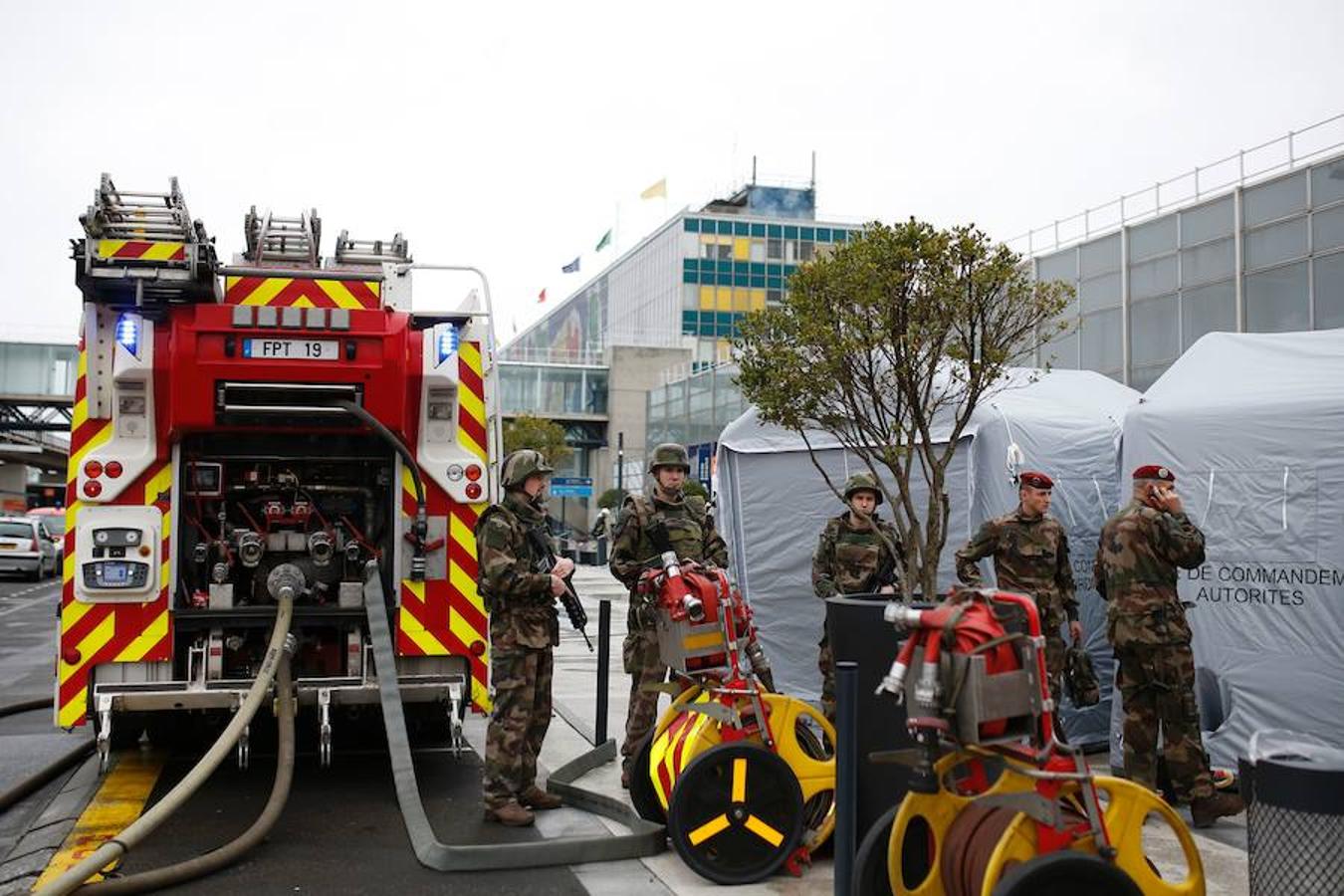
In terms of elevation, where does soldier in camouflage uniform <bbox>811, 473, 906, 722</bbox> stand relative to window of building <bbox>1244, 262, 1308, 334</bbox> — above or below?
below

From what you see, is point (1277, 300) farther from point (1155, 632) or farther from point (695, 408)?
point (695, 408)

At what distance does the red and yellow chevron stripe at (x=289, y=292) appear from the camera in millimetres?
7699

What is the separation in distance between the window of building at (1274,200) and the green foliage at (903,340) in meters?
16.4

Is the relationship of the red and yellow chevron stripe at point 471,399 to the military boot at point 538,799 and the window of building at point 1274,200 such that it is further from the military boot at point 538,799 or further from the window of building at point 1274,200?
the window of building at point 1274,200

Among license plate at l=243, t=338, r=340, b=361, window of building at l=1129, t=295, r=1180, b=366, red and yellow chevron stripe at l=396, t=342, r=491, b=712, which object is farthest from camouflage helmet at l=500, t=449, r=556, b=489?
window of building at l=1129, t=295, r=1180, b=366

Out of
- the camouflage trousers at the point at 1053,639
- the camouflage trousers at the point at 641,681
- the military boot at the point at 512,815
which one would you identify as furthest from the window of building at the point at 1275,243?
the military boot at the point at 512,815

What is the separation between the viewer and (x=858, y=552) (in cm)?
837

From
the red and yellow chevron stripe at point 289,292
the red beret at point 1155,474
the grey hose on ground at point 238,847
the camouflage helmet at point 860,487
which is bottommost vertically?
the grey hose on ground at point 238,847

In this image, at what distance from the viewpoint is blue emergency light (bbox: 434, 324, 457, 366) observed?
23.9ft

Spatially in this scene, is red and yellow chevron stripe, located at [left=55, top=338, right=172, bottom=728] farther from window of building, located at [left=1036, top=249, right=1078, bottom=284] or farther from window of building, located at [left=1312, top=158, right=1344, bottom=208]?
window of building, located at [left=1036, top=249, right=1078, bottom=284]

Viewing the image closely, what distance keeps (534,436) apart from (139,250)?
1367 inches

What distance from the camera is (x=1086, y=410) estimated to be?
32.8ft

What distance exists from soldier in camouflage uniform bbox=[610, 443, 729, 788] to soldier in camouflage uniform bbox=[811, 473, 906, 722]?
1.03 metres

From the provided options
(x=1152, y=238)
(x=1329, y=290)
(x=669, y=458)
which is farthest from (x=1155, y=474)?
(x=1152, y=238)
